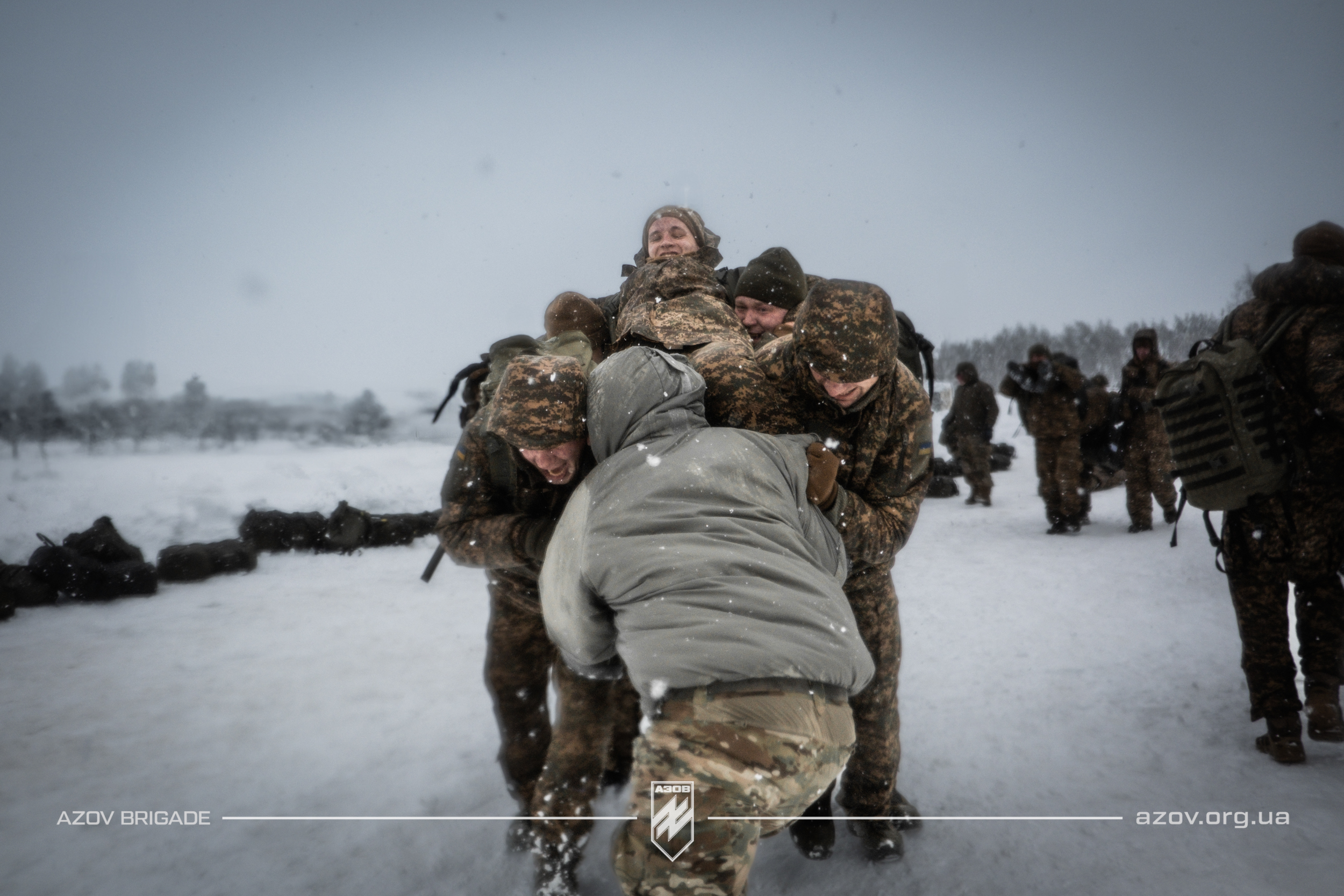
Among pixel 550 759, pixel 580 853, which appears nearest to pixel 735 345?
pixel 550 759

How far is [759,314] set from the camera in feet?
9.78

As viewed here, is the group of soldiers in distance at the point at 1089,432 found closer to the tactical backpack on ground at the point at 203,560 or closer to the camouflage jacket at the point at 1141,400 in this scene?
the camouflage jacket at the point at 1141,400

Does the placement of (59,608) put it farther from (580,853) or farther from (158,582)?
(580,853)

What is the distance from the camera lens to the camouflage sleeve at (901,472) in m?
1.91

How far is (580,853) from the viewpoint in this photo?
189 cm

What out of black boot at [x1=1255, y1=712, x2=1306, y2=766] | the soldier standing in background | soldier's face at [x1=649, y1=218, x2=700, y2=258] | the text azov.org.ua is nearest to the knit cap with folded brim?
the soldier standing in background

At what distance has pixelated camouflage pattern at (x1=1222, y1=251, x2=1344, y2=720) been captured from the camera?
87.0 inches

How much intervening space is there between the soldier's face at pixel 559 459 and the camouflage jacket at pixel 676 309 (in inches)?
30.2

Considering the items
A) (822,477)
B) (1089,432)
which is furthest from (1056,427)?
(822,477)

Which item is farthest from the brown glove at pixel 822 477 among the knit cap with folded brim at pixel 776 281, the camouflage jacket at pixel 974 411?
the camouflage jacket at pixel 974 411

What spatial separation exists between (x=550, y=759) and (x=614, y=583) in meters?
1.07

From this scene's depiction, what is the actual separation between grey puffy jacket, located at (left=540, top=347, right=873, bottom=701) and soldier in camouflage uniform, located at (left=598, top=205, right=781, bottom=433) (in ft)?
1.56

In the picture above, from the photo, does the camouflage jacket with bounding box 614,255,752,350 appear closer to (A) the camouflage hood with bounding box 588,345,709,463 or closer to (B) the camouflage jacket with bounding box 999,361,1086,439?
(A) the camouflage hood with bounding box 588,345,709,463

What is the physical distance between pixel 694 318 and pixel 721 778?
1821 millimetres
